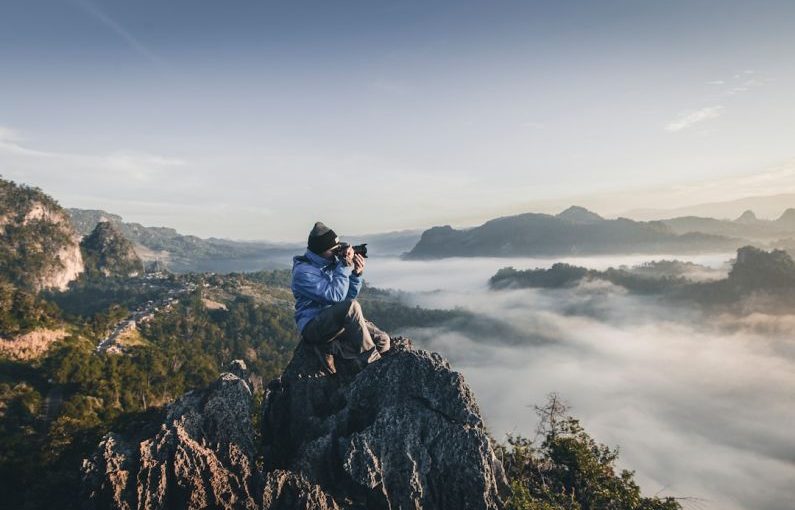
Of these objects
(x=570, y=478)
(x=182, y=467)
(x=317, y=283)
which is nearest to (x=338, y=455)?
(x=182, y=467)

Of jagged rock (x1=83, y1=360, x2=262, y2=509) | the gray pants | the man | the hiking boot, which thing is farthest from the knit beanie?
jagged rock (x1=83, y1=360, x2=262, y2=509)

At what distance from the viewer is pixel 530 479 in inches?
620

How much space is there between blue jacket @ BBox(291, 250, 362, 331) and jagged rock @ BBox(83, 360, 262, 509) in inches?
171

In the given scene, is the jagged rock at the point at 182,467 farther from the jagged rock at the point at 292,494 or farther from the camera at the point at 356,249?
the camera at the point at 356,249

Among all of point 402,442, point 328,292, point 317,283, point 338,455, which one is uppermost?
point 317,283

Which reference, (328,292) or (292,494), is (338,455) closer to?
(292,494)

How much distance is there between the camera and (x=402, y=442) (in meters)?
11.5

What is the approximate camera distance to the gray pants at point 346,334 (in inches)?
489

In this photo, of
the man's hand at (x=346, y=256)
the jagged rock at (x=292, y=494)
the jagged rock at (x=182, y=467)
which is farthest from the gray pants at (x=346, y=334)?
the jagged rock at (x=182, y=467)

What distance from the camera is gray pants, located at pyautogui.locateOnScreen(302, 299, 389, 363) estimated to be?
1241cm

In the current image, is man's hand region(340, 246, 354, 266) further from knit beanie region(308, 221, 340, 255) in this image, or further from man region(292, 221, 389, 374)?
knit beanie region(308, 221, 340, 255)

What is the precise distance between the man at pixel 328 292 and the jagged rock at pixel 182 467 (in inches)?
160

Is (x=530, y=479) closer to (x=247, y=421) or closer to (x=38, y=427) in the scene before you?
(x=247, y=421)

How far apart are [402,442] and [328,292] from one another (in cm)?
474
